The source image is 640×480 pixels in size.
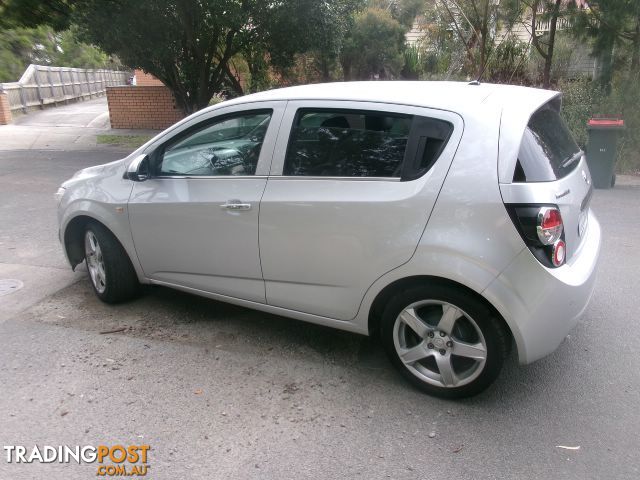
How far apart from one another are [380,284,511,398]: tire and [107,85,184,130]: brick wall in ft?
45.8

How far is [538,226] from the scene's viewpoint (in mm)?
2703

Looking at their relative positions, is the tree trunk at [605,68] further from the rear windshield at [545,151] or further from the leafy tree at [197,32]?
the rear windshield at [545,151]

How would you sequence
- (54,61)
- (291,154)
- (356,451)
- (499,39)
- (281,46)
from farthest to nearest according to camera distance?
(54,61) → (499,39) → (281,46) → (291,154) → (356,451)

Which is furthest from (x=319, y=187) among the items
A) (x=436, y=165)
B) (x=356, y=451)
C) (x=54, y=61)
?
(x=54, y=61)

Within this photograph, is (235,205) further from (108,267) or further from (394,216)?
(108,267)

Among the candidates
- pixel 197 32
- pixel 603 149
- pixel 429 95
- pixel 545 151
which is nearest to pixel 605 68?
pixel 603 149

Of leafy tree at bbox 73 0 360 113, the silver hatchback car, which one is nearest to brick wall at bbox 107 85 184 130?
leafy tree at bbox 73 0 360 113

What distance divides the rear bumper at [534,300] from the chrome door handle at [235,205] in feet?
5.10

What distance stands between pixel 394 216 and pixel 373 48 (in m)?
14.1

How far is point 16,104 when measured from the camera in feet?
66.9

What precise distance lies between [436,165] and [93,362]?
2.56m

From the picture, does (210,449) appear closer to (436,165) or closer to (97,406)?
(97,406)

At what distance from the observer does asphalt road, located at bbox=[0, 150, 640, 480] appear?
268 cm

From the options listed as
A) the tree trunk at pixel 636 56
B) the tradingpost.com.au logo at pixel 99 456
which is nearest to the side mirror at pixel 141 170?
the tradingpost.com.au logo at pixel 99 456
